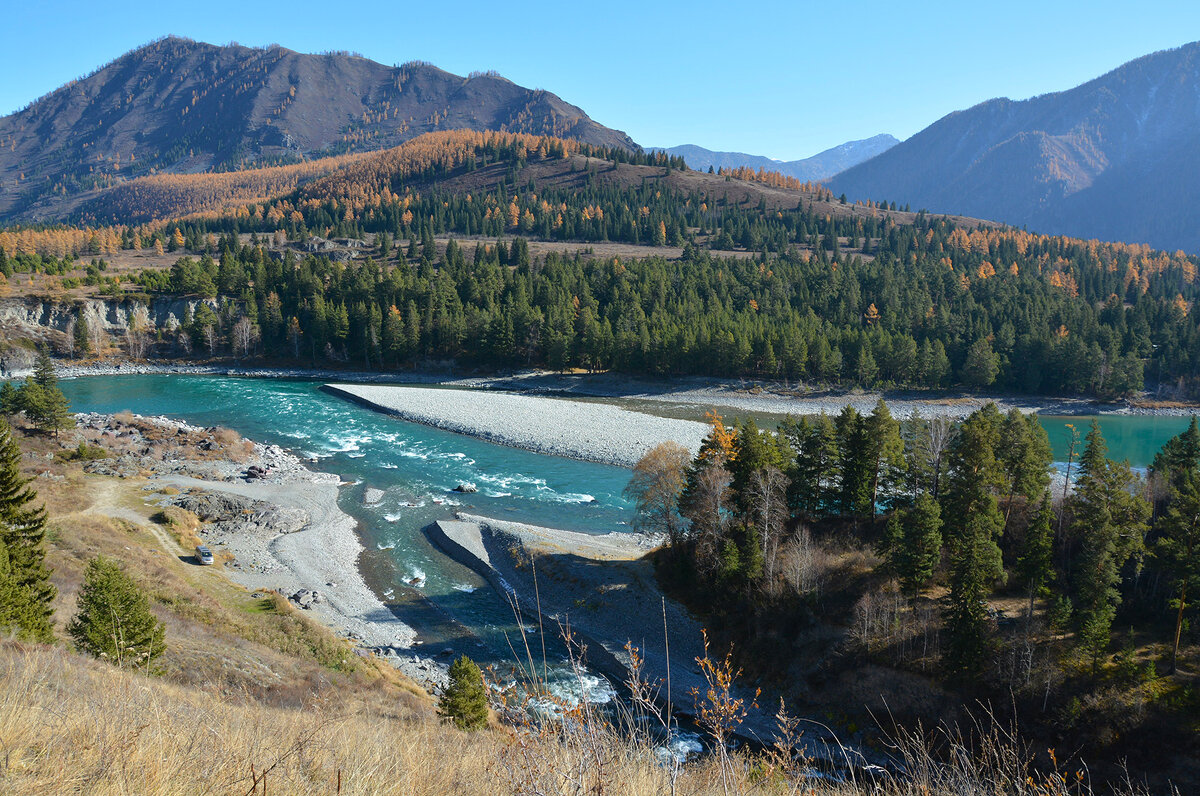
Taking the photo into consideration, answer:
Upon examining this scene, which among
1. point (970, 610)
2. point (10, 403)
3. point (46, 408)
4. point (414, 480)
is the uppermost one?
point (10, 403)

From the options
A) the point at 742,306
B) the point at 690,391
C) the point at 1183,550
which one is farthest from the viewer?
the point at 742,306

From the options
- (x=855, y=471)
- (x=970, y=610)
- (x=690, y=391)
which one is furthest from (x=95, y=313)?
(x=970, y=610)

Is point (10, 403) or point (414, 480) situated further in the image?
point (10, 403)

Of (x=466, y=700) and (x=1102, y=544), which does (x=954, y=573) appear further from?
(x=466, y=700)

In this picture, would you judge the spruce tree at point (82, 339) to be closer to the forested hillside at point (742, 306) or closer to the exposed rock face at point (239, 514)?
the forested hillside at point (742, 306)

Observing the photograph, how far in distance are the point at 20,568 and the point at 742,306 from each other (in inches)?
3730

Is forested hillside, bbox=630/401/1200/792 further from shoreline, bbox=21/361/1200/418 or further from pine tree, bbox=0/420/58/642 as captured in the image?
shoreline, bbox=21/361/1200/418

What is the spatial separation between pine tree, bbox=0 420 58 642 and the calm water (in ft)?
39.8

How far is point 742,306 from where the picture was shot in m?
101

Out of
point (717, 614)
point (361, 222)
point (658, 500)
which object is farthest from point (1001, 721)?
point (361, 222)

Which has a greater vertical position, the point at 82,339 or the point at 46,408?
the point at 82,339

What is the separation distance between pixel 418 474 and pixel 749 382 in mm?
46361

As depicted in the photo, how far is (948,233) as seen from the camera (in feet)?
508

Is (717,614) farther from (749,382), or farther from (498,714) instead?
(749,382)
